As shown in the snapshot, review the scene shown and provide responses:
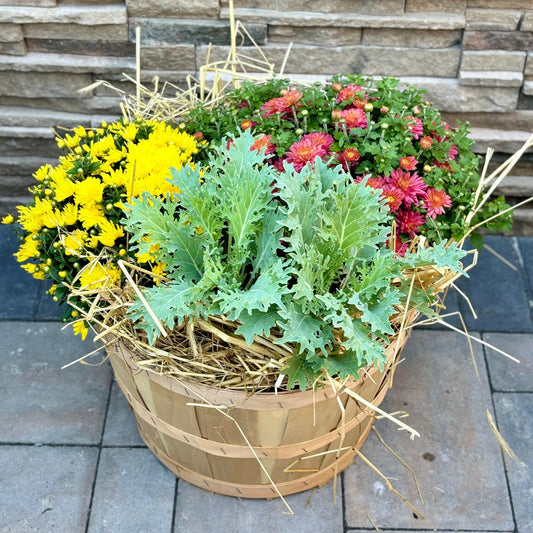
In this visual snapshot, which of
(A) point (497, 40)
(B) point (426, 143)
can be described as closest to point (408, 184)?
(B) point (426, 143)

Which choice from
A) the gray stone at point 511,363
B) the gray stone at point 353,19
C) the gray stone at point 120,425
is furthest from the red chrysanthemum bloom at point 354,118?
the gray stone at point 120,425

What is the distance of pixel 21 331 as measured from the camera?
8.07 ft

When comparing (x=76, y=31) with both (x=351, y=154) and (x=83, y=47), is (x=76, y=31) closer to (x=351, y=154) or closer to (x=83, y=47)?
(x=83, y=47)

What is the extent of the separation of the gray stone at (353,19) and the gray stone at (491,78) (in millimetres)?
177

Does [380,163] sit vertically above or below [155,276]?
above

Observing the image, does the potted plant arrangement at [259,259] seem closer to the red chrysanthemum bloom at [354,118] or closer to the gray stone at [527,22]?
the red chrysanthemum bloom at [354,118]

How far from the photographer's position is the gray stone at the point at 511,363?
2336mm

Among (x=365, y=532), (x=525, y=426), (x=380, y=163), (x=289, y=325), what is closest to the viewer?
(x=289, y=325)

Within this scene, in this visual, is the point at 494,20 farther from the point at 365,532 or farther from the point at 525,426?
the point at 365,532

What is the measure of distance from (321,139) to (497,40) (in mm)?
911

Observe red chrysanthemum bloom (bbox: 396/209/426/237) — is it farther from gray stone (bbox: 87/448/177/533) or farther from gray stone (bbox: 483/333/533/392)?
gray stone (bbox: 87/448/177/533)

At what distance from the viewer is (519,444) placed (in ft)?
7.16

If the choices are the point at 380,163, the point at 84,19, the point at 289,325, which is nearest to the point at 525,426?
the point at 380,163

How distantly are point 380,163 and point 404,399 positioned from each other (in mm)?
919
